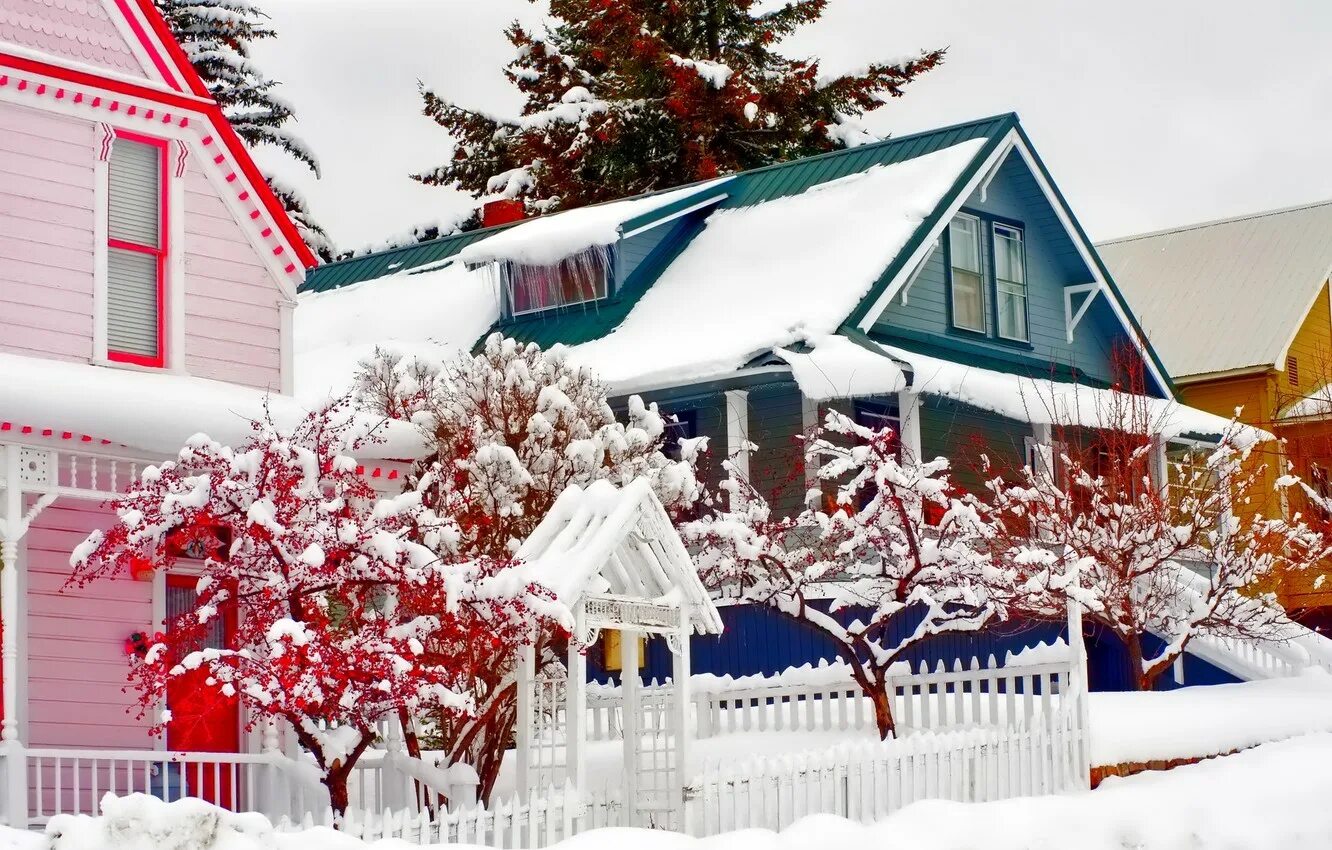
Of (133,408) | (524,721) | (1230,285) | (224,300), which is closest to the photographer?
(524,721)

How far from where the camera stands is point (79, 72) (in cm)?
1489

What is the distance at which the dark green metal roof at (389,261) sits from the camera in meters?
29.3

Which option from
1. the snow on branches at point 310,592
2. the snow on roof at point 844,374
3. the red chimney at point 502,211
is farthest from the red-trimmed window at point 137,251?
the red chimney at point 502,211

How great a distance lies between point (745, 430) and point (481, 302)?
623cm

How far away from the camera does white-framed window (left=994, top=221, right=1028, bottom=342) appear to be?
25922 mm

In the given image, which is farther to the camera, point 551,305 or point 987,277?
point 551,305

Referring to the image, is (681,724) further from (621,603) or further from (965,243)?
(965,243)

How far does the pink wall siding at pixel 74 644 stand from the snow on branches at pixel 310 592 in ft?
10.1

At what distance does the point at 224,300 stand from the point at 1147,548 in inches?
371

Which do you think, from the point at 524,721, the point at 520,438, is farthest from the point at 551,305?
the point at 524,721

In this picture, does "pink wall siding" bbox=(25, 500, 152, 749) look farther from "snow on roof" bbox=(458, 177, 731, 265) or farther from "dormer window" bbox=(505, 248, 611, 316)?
"dormer window" bbox=(505, 248, 611, 316)

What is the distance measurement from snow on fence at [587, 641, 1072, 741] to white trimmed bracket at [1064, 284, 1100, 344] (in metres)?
11.3

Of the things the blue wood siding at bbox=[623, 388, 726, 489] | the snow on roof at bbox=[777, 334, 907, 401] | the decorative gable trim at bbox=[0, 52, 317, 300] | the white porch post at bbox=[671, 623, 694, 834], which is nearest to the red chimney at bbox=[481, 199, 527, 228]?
the blue wood siding at bbox=[623, 388, 726, 489]

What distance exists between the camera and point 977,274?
25.5 meters
